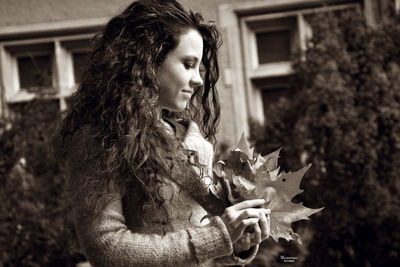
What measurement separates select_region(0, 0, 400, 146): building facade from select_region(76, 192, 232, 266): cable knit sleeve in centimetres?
403

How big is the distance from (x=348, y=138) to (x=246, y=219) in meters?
3.03

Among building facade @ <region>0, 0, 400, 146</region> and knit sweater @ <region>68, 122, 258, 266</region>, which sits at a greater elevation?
building facade @ <region>0, 0, 400, 146</region>

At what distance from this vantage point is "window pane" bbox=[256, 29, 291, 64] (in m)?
6.71

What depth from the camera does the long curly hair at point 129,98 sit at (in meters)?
2.33

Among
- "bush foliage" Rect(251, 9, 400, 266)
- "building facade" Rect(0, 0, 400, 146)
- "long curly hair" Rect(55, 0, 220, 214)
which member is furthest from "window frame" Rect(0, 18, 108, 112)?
"long curly hair" Rect(55, 0, 220, 214)

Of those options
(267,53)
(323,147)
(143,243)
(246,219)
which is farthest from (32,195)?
(246,219)

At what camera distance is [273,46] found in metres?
6.74

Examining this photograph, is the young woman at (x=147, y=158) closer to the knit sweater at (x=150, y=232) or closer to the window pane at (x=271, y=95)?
the knit sweater at (x=150, y=232)

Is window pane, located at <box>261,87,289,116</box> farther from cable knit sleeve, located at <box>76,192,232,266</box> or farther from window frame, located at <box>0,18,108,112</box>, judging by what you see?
cable knit sleeve, located at <box>76,192,232,266</box>

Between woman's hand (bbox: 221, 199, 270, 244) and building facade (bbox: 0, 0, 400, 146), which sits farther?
building facade (bbox: 0, 0, 400, 146)

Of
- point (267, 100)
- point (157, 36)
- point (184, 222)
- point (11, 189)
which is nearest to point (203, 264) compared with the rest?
point (184, 222)

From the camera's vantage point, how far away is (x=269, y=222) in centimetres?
241

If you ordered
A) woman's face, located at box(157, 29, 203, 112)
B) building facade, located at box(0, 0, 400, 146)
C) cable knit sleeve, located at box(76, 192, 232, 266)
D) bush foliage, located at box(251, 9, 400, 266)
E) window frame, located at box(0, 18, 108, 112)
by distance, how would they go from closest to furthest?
1. cable knit sleeve, located at box(76, 192, 232, 266)
2. woman's face, located at box(157, 29, 203, 112)
3. bush foliage, located at box(251, 9, 400, 266)
4. building facade, located at box(0, 0, 400, 146)
5. window frame, located at box(0, 18, 108, 112)

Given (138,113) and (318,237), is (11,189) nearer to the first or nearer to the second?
(318,237)
